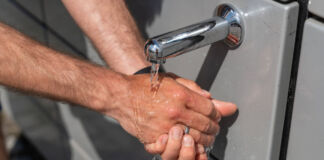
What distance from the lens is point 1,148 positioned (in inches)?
84.1

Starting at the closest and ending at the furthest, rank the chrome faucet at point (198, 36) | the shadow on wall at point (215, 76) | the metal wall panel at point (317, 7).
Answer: the metal wall panel at point (317, 7), the chrome faucet at point (198, 36), the shadow on wall at point (215, 76)

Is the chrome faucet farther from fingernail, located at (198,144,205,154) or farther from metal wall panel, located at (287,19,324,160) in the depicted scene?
fingernail, located at (198,144,205,154)

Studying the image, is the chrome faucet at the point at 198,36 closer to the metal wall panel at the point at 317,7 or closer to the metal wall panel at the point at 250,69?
the metal wall panel at the point at 250,69

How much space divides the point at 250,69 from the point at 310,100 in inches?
4.8

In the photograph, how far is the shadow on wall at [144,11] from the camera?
1.08m

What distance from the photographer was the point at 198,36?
0.82 metres

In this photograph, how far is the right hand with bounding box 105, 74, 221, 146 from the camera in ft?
3.10

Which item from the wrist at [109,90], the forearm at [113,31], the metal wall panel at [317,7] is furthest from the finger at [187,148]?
the metal wall panel at [317,7]

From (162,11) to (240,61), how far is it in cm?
27

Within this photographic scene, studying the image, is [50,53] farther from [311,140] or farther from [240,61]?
[311,140]

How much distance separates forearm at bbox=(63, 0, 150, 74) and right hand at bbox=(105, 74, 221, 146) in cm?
17

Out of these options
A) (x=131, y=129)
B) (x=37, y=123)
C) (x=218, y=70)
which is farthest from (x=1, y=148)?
(x=218, y=70)

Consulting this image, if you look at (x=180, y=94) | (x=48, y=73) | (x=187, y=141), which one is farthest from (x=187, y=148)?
(x=48, y=73)

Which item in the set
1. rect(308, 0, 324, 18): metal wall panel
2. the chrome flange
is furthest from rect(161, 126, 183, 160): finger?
rect(308, 0, 324, 18): metal wall panel
